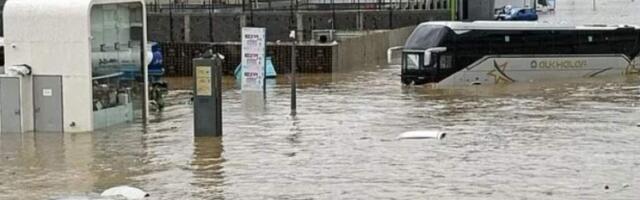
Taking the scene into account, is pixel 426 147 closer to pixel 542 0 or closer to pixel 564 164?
pixel 564 164

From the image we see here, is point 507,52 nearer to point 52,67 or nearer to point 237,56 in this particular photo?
point 237,56

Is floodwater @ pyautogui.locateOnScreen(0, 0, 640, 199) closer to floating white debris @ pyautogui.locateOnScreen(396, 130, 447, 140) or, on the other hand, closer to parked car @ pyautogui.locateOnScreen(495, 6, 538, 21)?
floating white debris @ pyautogui.locateOnScreen(396, 130, 447, 140)

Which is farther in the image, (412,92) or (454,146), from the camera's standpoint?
(412,92)

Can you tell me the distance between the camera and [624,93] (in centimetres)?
3753

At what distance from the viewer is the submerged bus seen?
41.2 m

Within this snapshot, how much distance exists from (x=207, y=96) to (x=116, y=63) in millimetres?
3903

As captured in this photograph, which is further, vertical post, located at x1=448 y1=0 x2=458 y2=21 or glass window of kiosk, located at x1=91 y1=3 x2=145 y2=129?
vertical post, located at x1=448 y1=0 x2=458 y2=21

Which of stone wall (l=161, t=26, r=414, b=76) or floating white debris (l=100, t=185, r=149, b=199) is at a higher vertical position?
stone wall (l=161, t=26, r=414, b=76)

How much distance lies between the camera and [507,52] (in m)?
42.2

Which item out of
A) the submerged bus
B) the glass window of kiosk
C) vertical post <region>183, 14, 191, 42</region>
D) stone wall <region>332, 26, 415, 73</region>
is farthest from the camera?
vertical post <region>183, 14, 191, 42</region>

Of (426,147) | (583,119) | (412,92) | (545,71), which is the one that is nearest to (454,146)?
(426,147)

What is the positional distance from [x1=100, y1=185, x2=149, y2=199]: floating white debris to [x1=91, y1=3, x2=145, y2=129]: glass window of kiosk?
9.18 meters

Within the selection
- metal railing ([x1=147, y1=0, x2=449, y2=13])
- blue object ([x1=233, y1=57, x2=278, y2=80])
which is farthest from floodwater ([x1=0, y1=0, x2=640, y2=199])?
metal railing ([x1=147, y1=0, x2=449, y2=13])

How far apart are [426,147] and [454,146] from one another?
48cm
